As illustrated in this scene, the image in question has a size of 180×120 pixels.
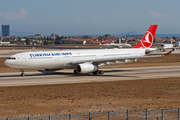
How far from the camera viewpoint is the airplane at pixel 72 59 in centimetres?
4428

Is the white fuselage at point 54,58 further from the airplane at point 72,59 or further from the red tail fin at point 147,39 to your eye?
the red tail fin at point 147,39

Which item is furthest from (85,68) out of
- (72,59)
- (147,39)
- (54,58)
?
(147,39)

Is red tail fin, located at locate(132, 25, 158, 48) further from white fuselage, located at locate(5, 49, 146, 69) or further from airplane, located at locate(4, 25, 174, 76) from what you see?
white fuselage, located at locate(5, 49, 146, 69)

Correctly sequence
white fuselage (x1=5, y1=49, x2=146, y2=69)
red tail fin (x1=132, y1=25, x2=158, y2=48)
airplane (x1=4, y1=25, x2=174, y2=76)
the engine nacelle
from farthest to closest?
red tail fin (x1=132, y1=25, x2=158, y2=48) < the engine nacelle < airplane (x1=4, y1=25, x2=174, y2=76) < white fuselage (x1=5, y1=49, x2=146, y2=69)

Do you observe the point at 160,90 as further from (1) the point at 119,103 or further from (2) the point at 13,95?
(2) the point at 13,95

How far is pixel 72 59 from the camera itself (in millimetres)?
48500

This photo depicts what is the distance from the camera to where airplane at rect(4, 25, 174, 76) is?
44.3 metres

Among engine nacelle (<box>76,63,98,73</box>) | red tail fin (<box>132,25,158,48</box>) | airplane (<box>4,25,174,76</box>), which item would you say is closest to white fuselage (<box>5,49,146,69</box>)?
airplane (<box>4,25,174,76</box>)

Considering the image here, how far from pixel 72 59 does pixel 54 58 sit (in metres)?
3.64

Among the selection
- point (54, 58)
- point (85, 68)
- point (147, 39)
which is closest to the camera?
point (85, 68)

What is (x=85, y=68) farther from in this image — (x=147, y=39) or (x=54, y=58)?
(x=147, y=39)

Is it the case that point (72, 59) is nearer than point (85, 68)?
No

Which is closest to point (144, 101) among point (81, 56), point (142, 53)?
point (81, 56)

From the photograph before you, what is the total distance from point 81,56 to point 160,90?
63.9 ft
